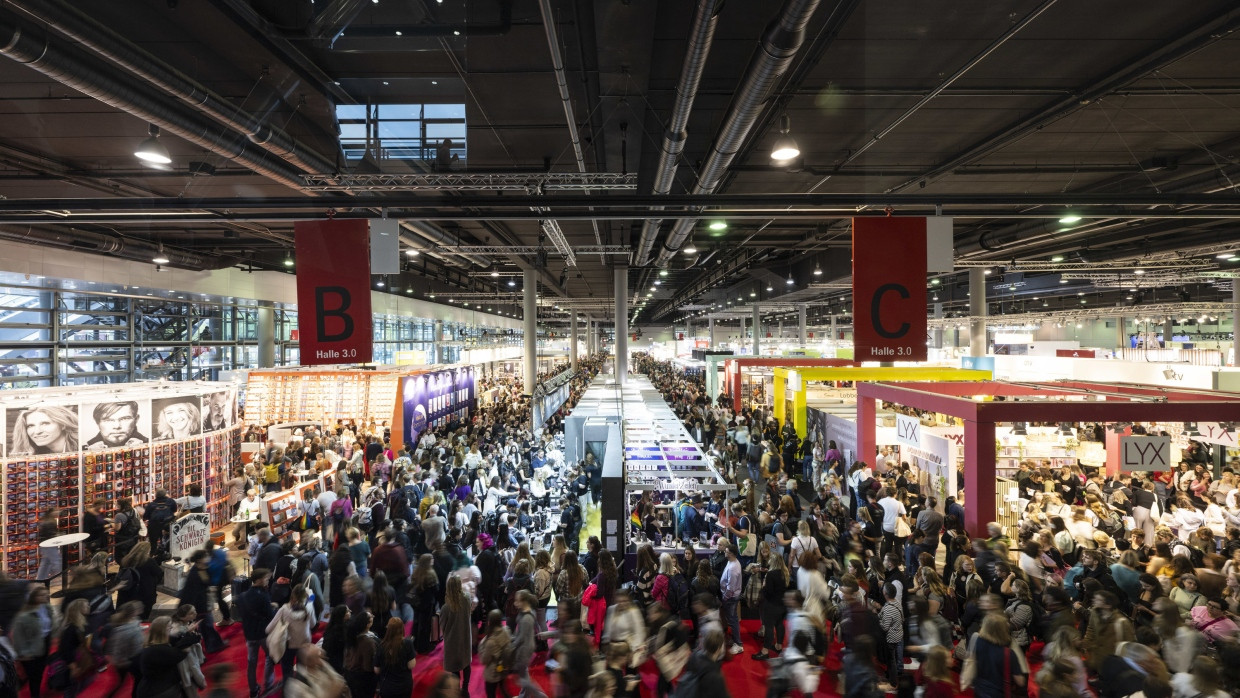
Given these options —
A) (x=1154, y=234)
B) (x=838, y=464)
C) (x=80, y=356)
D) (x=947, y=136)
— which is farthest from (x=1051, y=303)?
(x=80, y=356)

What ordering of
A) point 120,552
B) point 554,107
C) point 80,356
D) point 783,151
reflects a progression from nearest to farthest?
point 783,151
point 554,107
point 120,552
point 80,356

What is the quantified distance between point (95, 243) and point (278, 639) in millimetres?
11210

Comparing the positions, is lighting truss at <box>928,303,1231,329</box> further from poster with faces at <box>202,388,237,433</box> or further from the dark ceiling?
poster with faces at <box>202,388,237,433</box>

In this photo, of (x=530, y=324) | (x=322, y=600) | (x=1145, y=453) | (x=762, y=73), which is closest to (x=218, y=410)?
(x=322, y=600)

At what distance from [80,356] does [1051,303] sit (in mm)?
39948

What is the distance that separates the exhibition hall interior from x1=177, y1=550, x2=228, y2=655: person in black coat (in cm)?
4

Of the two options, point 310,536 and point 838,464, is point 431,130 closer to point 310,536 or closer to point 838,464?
point 310,536

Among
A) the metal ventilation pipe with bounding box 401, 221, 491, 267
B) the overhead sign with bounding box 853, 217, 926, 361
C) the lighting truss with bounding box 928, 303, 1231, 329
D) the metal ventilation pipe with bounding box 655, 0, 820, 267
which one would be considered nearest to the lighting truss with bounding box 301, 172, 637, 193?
the metal ventilation pipe with bounding box 655, 0, 820, 267

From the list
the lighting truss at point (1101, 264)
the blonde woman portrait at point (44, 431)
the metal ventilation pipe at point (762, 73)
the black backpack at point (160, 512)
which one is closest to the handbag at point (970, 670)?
the metal ventilation pipe at point (762, 73)

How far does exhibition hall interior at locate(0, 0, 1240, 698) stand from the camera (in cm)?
430

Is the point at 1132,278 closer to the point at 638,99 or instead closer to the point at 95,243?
the point at 638,99

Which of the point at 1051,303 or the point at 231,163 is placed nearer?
the point at 231,163

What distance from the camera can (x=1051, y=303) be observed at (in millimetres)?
31125

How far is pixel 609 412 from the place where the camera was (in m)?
13.5
